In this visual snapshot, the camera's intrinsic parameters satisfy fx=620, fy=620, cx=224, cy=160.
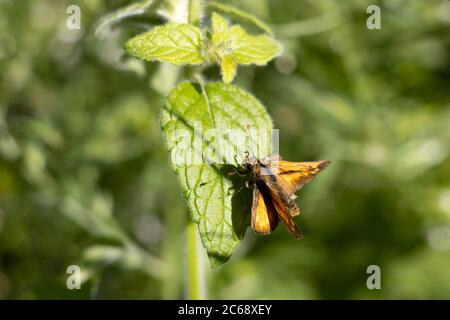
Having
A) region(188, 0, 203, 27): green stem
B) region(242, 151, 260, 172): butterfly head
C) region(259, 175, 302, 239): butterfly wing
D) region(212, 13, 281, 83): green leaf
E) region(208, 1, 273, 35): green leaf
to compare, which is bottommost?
region(259, 175, 302, 239): butterfly wing

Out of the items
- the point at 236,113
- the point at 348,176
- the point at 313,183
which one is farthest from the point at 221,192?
the point at 348,176

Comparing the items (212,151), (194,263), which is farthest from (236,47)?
(194,263)

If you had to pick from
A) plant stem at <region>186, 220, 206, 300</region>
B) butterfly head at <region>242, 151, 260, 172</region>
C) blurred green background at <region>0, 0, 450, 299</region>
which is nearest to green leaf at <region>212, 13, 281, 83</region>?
butterfly head at <region>242, 151, 260, 172</region>

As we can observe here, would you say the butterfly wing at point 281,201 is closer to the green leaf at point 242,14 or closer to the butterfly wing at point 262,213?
the butterfly wing at point 262,213

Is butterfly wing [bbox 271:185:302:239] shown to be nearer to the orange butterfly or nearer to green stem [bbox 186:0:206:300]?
the orange butterfly

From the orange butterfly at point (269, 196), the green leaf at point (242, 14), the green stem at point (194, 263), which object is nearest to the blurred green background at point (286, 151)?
the green stem at point (194, 263)

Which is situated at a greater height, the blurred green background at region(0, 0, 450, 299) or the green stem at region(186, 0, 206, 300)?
the blurred green background at region(0, 0, 450, 299)
